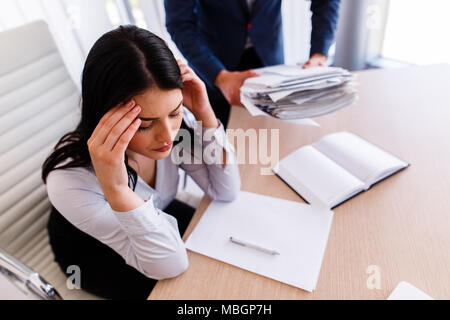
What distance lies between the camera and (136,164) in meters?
0.88

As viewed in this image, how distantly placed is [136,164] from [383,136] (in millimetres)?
797

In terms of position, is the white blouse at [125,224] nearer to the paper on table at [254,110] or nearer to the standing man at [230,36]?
the paper on table at [254,110]

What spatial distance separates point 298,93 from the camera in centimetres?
96

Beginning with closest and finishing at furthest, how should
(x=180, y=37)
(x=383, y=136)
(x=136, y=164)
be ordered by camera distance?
(x=136, y=164), (x=383, y=136), (x=180, y=37)

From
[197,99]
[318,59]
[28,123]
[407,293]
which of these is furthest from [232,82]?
[407,293]

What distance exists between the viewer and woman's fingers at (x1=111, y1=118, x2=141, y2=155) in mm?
583

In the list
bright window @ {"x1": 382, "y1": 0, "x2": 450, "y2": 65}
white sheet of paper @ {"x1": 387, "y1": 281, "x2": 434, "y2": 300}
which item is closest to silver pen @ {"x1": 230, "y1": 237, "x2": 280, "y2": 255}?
white sheet of paper @ {"x1": 387, "y1": 281, "x2": 434, "y2": 300}

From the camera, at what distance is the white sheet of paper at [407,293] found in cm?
57

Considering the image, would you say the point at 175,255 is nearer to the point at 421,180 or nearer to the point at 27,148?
the point at 27,148

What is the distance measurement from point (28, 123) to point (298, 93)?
2.67ft

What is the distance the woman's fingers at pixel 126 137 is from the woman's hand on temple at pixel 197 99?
0.24m

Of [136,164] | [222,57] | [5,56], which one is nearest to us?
[5,56]

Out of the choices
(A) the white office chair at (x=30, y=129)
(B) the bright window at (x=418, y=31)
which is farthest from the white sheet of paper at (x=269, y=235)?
(B) the bright window at (x=418, y=31)

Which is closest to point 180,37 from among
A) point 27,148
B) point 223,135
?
point 223,135
